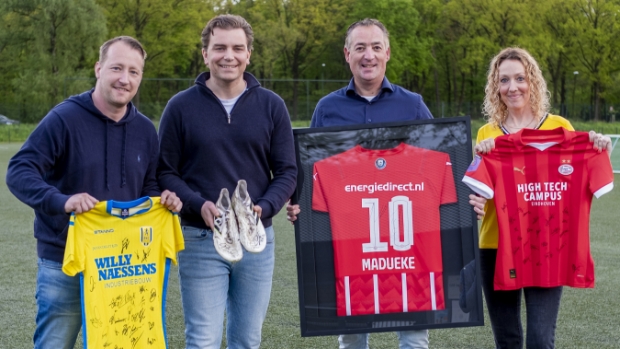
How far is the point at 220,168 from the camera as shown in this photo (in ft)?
13.0

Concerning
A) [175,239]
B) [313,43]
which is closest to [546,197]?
[175,239]

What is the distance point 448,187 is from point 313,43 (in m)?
56.8

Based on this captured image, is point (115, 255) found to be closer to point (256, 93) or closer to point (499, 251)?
point (256, 93)

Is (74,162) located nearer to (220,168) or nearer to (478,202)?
(220,168)

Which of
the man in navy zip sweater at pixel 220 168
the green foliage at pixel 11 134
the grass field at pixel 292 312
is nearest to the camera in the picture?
the man in navy zip sweater at pixel 220 168

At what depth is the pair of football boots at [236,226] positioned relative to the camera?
3848mm

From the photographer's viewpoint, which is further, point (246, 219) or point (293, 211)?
point (293, 211)

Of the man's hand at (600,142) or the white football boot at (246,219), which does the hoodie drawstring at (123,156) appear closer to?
the white football boot at (246,219)

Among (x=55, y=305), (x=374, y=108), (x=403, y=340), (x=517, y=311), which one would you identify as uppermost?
(x=374, y=108)

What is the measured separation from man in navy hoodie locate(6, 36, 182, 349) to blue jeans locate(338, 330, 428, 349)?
1.45 m

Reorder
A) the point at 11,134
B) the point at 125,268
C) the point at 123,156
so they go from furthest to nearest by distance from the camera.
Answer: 1. the point at 11,134
2. the point at 125,268
3. the point at 123,156

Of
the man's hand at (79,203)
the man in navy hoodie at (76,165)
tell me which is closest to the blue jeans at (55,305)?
the man in navy hoodie at (76,165)

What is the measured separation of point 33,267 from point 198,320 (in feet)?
18.7

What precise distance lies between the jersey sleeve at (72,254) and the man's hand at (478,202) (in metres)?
2.15
